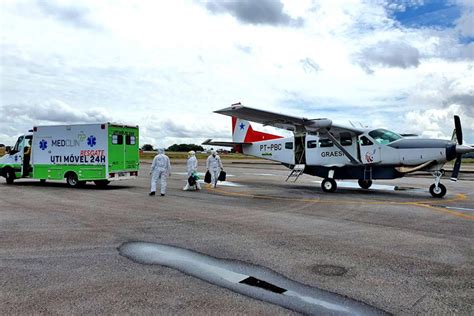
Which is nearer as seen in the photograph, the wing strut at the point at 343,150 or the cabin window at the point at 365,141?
the cabin window at the point at 365,141

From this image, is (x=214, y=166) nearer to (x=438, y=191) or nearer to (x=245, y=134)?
(x=245, y=134)

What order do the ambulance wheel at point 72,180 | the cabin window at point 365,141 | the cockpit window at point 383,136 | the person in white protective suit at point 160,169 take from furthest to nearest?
the ambulance wheel at point 72,180
the cabin window at point 365,141
the cockpit window at point 383,136
the person in white protective suit at point 160,169

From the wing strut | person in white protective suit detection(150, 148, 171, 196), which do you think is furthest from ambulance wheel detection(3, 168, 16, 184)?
the wing strut

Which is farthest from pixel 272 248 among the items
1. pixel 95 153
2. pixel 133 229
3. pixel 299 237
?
pixel 95 153

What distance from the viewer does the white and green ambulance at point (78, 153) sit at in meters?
15.9

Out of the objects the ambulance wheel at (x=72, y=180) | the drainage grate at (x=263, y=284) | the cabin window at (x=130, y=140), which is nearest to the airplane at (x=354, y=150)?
the cabin window at (x=130, y=140)

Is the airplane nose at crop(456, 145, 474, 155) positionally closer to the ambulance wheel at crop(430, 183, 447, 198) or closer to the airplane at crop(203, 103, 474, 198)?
the airplane at crop(203, 103, 474, 198)

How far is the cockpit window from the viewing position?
14.6 m

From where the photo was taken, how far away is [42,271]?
16.3 feet

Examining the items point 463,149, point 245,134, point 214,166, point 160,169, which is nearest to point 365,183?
point 463,149

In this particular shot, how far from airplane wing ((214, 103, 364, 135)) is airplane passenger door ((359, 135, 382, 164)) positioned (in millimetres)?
391

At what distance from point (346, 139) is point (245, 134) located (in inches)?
267

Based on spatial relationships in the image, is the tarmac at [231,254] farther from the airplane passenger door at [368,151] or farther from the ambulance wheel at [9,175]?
the ambulance wheel at [9,175]

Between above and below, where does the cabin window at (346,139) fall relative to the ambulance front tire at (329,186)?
above
